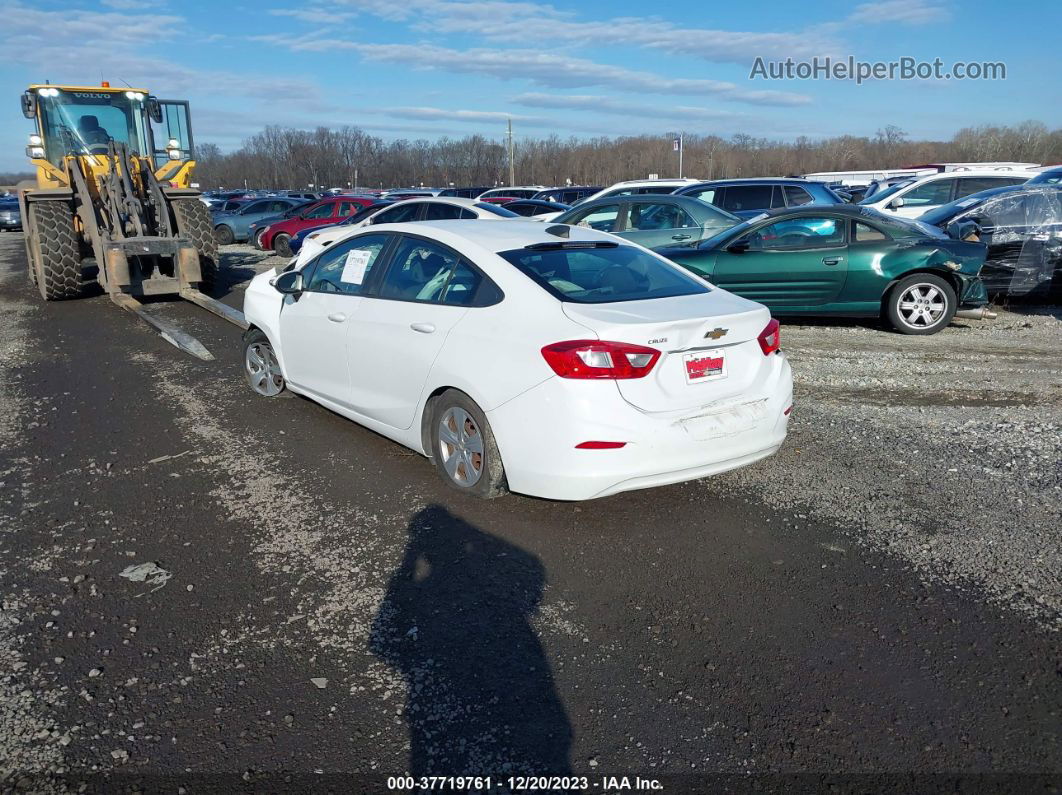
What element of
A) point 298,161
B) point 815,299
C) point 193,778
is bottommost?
point 193,778

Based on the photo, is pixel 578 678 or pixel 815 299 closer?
pixel 578 678

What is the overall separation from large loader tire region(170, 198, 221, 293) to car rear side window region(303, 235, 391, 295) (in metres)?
8.46

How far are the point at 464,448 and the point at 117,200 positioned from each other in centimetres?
1052

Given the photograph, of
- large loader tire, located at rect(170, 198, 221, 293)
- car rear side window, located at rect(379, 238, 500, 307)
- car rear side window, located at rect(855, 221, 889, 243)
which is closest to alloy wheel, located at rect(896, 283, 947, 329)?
car rear side window, located at rect(855, 221, 889, 243)

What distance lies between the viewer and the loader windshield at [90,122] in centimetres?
1365

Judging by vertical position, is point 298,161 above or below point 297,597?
above

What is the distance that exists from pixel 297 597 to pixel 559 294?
2088mm

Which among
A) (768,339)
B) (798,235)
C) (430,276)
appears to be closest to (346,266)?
(430,276)

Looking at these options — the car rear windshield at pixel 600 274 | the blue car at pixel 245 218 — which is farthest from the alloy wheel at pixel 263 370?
the blue car at pixel 245 218

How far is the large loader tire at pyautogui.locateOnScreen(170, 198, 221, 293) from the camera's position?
45.3 feet

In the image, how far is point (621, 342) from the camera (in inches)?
161

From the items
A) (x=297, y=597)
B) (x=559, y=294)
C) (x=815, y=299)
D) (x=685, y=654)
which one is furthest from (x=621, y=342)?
(x=815, y=299)

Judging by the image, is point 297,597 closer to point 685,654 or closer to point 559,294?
point 685,654

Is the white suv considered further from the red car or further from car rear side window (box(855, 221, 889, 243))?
the red car
